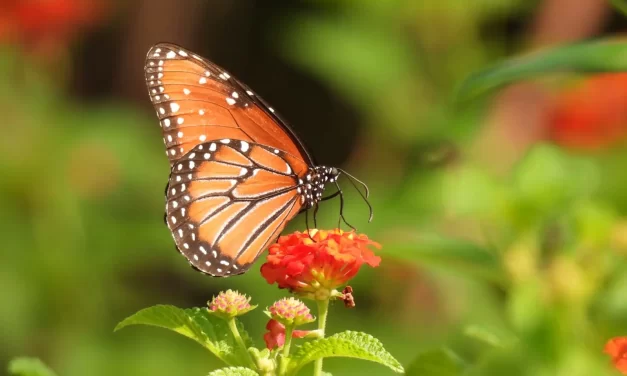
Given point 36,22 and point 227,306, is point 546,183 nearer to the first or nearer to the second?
point 227,306

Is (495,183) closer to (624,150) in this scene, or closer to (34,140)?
(624,150)

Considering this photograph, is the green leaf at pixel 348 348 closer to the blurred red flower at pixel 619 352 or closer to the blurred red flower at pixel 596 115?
the blurred red flower at pixel 619 352

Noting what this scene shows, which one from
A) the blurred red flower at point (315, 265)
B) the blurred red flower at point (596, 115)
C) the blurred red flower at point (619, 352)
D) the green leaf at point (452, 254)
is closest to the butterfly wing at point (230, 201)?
the green leaf at point (452, 254)

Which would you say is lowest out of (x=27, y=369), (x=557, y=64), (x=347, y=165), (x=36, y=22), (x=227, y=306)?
(x=347, y=165)

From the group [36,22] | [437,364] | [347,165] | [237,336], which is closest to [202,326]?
[237,336]

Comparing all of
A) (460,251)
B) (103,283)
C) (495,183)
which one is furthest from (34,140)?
(460,251)
